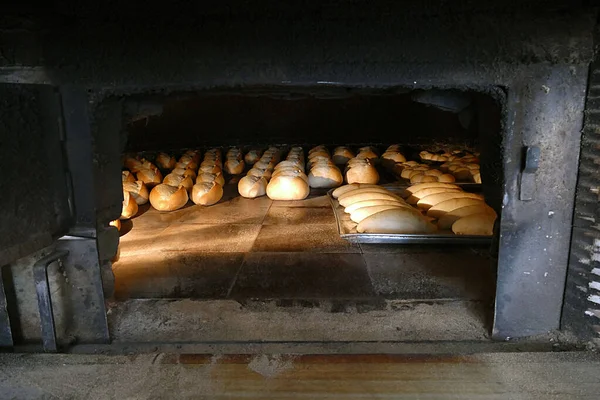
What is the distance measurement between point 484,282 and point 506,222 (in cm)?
77

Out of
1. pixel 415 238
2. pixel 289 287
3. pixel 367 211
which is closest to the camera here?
pixel 289 287

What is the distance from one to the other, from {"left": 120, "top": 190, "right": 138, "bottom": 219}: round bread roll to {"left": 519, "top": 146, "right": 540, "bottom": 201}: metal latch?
3.02 m

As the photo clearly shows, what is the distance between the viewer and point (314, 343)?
181 cm

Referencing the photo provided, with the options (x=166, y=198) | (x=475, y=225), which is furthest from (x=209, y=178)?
(x=475, y=225)

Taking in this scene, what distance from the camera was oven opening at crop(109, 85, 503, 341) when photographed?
1938mm

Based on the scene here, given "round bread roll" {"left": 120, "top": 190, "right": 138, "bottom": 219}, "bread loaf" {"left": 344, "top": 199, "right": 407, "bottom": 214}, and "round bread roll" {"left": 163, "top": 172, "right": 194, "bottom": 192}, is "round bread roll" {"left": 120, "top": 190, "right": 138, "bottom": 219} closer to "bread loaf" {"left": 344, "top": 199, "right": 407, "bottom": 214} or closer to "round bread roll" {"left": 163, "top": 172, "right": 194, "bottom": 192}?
"round bread roll" {"left": 163, "top": 172, "right": 194, "bottom": 192}

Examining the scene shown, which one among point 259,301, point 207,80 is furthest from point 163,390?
point 207,80

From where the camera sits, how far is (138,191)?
162 inches

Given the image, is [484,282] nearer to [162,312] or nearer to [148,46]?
[162,312]

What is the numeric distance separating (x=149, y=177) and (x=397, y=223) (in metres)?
2.64

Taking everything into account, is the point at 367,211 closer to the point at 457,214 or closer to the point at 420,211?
the point at 420,211

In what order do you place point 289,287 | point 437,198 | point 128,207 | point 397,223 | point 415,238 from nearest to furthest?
point 289,287
point 415,238
point 397,223
point 437,198
point 128,207

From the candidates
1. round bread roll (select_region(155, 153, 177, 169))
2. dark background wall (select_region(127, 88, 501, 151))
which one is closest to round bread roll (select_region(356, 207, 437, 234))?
dark background wall (select_region(127, 88, 501, 151))

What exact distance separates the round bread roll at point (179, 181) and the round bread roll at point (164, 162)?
2.36 ft
